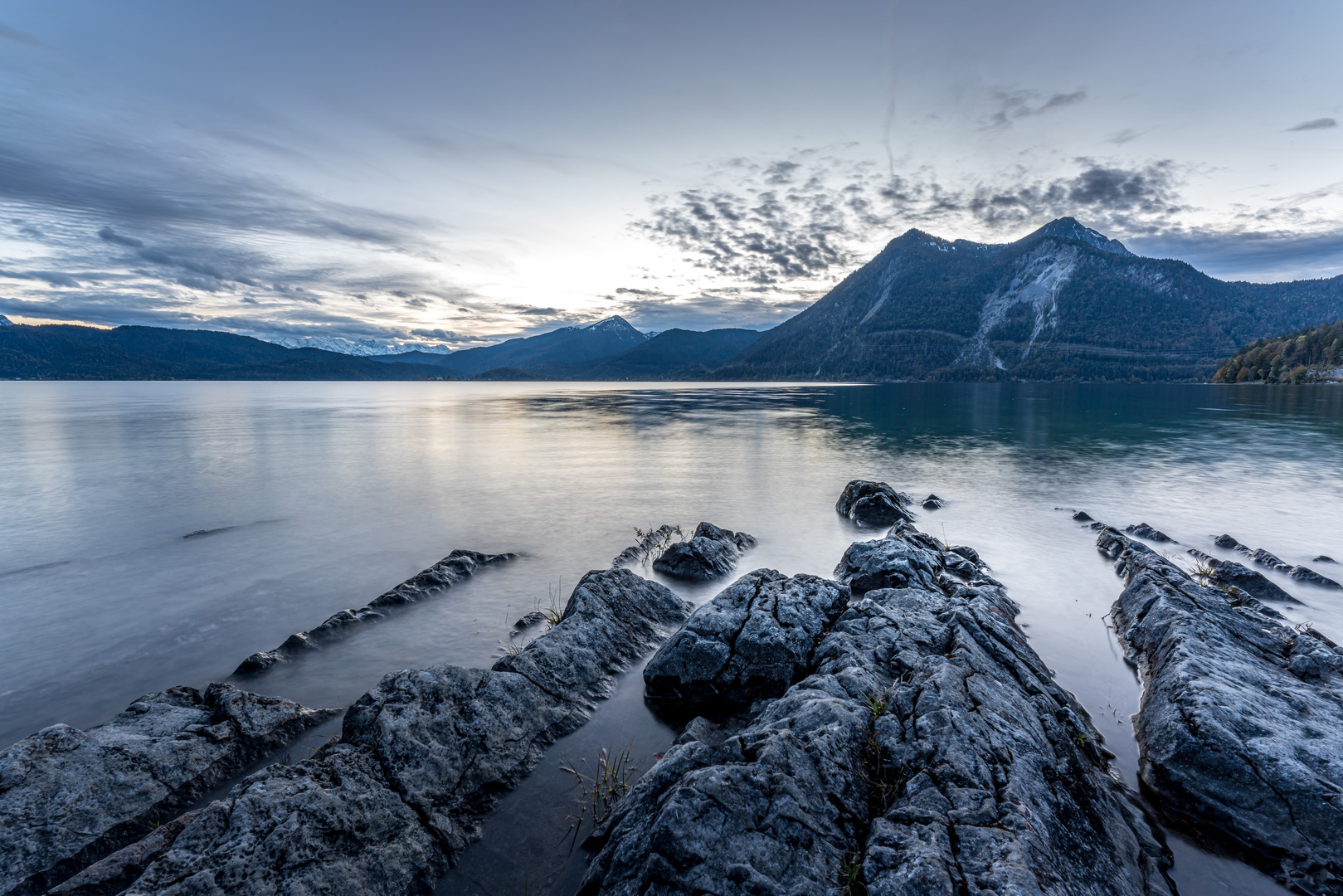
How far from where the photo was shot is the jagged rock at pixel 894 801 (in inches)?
192

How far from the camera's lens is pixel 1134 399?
102875 millimetres

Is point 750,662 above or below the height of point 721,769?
below

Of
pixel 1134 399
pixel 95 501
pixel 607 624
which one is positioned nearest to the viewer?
pixel 607 624

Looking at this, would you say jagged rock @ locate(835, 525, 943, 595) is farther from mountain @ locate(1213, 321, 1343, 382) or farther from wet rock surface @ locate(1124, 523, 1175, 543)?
mountain @ locate(1213, 321, 1343, 382)

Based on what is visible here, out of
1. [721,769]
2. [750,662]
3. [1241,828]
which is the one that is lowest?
[1241,828]

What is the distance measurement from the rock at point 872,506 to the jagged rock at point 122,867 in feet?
66.7

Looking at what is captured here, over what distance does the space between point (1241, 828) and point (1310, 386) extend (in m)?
185

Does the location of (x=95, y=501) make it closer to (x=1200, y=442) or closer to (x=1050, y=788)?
(x=1050, y=788)

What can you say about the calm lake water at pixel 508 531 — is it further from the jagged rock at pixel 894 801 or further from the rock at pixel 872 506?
the jagged rock at pixel 894 801

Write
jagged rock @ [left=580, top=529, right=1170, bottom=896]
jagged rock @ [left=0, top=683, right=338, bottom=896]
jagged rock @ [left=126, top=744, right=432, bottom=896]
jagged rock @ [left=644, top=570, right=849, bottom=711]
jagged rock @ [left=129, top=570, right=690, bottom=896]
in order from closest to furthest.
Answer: jagged rock @ [left=580, top=529, right=1170, bottom=896] < jagged rock @ [left=126, top=744, right=432, bottom=896] < jagged rock @ [left=129, top=570, right=690, bottom=896] < jagged rock @ [left=0, top=683, right=338, bottom=896] < jagged rock @ [left=644, top=570, right=849, bottom=711]

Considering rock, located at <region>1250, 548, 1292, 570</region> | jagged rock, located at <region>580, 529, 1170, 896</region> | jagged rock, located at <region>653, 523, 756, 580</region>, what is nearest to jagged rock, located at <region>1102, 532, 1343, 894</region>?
jagged rock, located at <region>580, 529, 1170, 896</region>

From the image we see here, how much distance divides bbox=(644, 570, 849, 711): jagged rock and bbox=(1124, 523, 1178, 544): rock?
16.2 metres

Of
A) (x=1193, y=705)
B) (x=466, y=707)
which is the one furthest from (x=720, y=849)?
(x=1193, y=705)

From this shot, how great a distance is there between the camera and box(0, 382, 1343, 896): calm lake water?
9.95 metres
